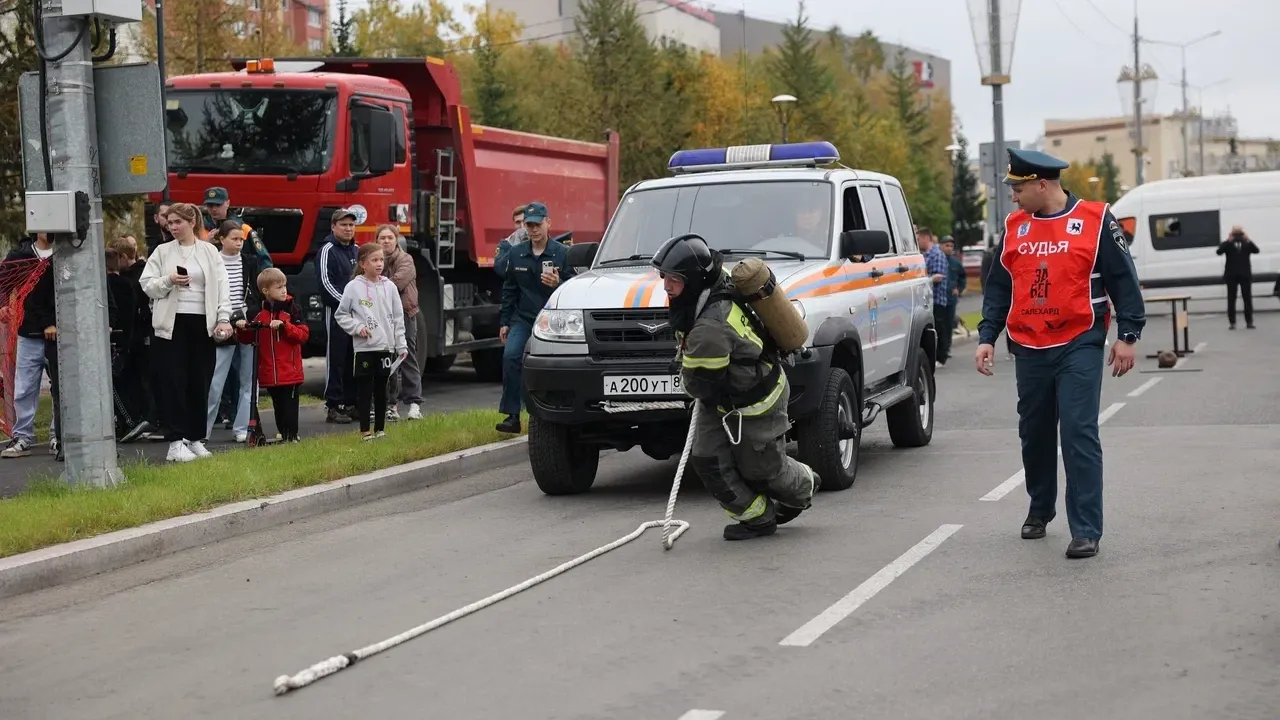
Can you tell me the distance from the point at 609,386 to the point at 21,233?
9.95m

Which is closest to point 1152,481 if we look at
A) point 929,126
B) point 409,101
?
point 409,101

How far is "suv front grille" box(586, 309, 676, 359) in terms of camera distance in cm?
966

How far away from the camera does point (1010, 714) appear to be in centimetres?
495

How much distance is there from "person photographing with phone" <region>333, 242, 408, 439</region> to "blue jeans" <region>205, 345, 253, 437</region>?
79 centimetres

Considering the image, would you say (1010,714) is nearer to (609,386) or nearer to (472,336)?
(609,386)

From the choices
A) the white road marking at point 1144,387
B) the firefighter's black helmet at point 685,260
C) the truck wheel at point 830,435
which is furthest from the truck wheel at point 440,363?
the firefighter's black helmet at point 685,260

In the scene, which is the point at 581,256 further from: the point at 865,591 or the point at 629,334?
the point at 865,591

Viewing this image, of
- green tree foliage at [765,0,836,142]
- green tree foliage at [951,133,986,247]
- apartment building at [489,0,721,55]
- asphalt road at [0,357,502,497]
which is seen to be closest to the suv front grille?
asphalt road at [0,357,502,497]

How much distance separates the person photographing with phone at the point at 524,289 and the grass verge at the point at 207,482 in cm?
34

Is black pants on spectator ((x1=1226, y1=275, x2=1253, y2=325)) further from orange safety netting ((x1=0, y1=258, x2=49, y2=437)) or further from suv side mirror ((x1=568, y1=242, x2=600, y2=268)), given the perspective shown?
→ orange safety netting ((x1=0, y1=258, x2=49, y2=437))

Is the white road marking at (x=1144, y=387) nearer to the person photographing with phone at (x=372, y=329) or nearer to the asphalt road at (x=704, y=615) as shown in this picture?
the asphalt road at (x=704, y=615)

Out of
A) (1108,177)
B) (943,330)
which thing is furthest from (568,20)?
(1108,177)

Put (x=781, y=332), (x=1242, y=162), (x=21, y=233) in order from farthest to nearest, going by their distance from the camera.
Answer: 1. (x=1242, y=162)
2. (x=21, y=233)
3. (x=781, y=332)

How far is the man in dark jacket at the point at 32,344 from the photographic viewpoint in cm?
1255
